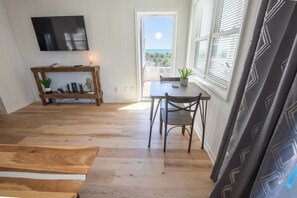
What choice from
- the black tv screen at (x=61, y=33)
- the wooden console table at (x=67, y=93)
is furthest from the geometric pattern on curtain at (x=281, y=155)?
the black tv screen at (x=61, y=33)

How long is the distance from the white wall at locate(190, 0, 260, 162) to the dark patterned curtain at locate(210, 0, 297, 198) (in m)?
0.30

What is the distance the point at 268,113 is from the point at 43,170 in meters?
1.48

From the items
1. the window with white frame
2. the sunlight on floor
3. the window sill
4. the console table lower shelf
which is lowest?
the sunlight on floor

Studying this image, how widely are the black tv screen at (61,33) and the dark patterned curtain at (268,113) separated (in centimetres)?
312

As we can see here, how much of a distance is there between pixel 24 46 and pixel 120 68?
2.20 metres

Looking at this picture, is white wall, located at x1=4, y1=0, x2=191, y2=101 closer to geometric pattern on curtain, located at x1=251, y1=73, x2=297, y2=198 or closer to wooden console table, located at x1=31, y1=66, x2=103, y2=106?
wooden console table, located at x1=31, y1=66, x2=103, y2=106

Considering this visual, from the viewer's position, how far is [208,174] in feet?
5.17

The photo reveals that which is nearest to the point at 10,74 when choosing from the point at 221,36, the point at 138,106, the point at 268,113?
the point at 138,106

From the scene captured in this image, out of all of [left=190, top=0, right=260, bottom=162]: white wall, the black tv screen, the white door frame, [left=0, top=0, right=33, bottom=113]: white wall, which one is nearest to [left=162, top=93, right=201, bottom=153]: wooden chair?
[left=190, top=0, right=260, bottom=162]: white wall

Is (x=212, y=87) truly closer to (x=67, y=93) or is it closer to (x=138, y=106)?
(x=138, y=106)

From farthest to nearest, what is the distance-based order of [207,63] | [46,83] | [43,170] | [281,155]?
[46,83] → [207,63] → [43,170] → [281,155]

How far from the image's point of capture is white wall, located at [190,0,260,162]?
116 cm

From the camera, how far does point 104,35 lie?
3.10 meters

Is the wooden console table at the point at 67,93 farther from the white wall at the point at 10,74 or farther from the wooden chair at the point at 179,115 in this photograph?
the wooden chair at the point at 179,115
